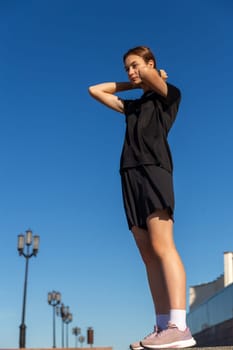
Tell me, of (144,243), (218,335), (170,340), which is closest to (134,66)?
(144,243)

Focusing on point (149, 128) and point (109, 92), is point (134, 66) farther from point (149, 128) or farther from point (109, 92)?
point (149, 128)

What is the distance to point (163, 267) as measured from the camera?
3824mm

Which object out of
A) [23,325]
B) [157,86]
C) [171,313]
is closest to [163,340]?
[171,313]

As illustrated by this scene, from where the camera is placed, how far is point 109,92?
14.7 feet

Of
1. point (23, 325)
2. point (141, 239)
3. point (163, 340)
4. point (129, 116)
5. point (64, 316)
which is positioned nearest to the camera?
point (163, 340)

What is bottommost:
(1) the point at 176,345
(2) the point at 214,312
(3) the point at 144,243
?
(1) the point at 176,345

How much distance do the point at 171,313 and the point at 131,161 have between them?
1.05m

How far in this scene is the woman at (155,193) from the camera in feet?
12.4

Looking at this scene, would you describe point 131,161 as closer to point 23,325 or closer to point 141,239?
point 141,239

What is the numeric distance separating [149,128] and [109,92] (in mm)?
597

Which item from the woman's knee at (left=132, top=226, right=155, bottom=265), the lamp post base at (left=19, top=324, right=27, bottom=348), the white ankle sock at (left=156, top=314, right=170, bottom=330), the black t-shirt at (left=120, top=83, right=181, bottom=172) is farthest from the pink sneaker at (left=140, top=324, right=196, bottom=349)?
the lamp post base at (left=19, top=324, right=27, bottom=348)

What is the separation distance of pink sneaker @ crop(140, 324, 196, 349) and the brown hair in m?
1.94

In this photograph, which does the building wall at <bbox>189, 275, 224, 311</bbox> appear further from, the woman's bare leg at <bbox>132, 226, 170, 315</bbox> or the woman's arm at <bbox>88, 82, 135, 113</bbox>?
the woman's bare leg at <bbox>132, 226, 170, 315</bbox>

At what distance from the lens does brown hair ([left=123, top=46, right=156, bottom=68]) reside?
428 centimetres
